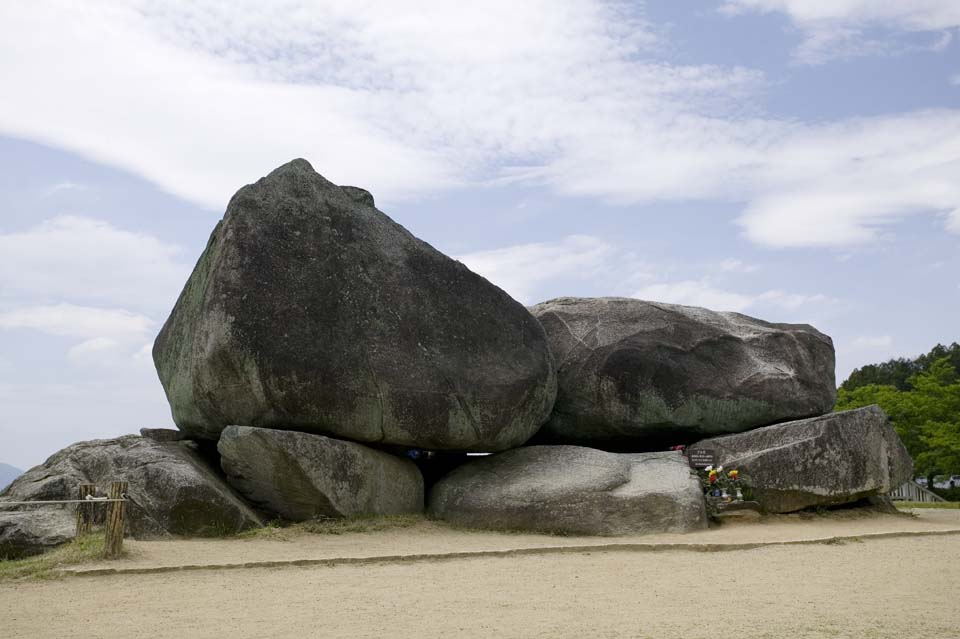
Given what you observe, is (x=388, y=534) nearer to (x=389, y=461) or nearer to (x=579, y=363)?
(x=389, y=461)

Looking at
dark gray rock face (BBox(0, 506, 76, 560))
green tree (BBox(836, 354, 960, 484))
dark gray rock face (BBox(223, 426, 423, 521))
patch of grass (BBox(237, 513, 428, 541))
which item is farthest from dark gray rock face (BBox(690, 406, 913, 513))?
green tree (BBox(836, 354, 960, 484))

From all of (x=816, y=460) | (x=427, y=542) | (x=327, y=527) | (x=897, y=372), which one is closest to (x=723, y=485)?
(x=816, y=460)

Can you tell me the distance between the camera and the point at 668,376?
55.2 feet

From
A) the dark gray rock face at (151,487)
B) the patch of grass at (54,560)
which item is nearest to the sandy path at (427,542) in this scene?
the patch of grass at (54,560)

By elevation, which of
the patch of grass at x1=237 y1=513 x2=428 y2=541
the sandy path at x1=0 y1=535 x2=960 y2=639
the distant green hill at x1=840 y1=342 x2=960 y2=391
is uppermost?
the distant green hill at x1=840 y1=342 x2=960 y2=391

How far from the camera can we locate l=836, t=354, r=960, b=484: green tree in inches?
1244

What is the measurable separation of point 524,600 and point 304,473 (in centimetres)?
529

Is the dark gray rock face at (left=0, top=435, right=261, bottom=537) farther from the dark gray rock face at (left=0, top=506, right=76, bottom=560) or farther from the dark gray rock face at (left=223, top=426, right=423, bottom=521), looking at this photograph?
the dark gray rock face at (left=223, top=426, right=423, bottom=521)

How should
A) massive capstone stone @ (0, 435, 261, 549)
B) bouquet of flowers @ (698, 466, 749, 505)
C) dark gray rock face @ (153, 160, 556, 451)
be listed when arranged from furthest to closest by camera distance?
bouquet of flowers @ (698, 466, 749, 505)
dark gray rock face @ (153, 160, 556, 451)
massive capstone stone @ (0, 435, 261, 549)

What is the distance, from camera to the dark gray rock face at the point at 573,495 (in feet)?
43.8

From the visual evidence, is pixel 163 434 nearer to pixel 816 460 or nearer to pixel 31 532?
pixel 31 532

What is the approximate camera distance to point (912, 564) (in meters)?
10.7

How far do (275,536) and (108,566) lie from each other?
2683mm

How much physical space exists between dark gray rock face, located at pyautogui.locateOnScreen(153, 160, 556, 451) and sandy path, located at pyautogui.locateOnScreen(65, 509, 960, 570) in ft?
5.89
